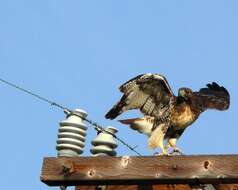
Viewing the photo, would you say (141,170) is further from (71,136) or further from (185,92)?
(185,92)

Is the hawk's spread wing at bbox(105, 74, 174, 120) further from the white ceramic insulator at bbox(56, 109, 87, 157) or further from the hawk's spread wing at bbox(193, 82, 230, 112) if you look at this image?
the white ceramic insulator at bbox(56, 109, 87, 157)

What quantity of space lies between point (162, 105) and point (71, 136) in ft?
5.39

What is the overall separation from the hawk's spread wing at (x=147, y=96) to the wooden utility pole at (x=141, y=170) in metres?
1.07

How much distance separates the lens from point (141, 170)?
6.62 meters

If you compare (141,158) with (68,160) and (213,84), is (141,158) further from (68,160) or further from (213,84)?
(213,84)

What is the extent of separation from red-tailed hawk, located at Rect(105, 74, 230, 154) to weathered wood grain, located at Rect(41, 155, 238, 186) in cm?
100

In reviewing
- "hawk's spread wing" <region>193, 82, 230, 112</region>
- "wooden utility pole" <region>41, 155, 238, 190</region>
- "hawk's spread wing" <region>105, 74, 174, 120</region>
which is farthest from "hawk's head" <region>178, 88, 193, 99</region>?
"wooden utility pole" <region>41, 155, 238, 190</region>

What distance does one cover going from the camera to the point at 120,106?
7836 mm

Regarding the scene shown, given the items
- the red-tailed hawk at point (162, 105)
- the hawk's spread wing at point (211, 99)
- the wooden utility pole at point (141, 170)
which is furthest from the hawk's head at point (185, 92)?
the wooden utility pole at point (141, 170)

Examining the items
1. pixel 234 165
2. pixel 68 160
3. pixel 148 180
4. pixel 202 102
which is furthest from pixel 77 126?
pixel 202 102

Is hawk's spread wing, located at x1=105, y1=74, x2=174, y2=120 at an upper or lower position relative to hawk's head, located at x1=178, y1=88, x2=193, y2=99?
lower

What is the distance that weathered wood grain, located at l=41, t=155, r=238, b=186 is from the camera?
21.4ft

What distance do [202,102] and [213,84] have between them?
11.3 inches

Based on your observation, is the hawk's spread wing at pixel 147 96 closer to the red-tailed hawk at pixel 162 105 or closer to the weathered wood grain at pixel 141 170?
the red-tailed hawk at pixel 162 105
